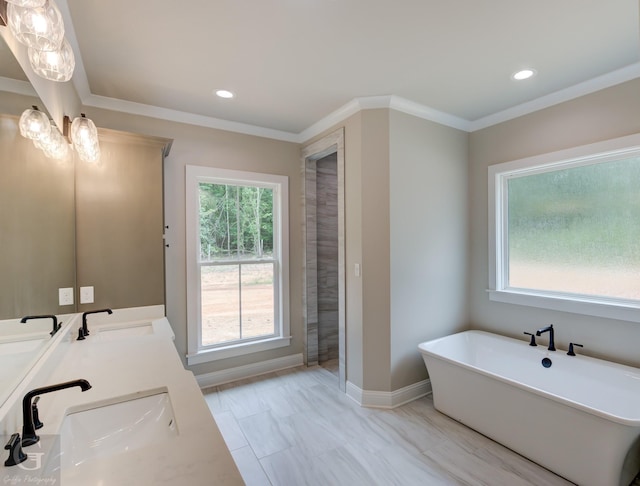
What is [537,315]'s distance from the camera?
2.78 meters

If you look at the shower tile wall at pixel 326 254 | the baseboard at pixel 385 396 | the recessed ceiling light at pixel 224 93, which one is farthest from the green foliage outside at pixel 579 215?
the recessed ceiling light at pixel 224 93

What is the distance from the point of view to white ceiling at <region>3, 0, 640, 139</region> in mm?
1648

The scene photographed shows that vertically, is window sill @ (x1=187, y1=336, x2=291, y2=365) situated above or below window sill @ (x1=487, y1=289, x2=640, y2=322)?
below

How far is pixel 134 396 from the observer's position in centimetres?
121

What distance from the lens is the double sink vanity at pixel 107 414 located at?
795 millimetres

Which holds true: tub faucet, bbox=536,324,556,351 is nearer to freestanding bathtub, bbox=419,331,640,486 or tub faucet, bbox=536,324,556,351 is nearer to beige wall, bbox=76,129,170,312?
freestanding bathtub, bbox=419,331,640,486

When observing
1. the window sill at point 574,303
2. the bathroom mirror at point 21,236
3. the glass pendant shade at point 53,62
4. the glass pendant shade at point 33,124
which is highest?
the glass pendant shade at point 53,62

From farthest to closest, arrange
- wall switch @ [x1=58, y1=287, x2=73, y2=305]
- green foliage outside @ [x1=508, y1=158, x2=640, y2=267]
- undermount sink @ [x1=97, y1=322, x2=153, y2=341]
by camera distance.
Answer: green foliage outside @ [x1=508, y1=158, x2=640, y2=267] < undermount sink @ [x1=97, y1=322, x2=153, y2=341] < wall switch @ [x1=58, y1=287, x2=73, y2=305]

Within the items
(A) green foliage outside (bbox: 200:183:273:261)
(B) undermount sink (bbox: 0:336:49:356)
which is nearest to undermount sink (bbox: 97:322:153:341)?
(B) undermount sink (bbox: 0:336:49:356)

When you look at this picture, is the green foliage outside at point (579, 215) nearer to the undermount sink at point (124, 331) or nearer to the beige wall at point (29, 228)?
the undermount sink at point (124, 331)

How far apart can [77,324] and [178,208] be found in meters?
1.26

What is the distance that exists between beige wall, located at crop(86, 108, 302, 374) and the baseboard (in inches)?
40.5

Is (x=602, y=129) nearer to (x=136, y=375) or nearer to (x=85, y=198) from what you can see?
(x=136, y=375)

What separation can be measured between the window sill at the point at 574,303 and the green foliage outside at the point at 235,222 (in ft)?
7.92
